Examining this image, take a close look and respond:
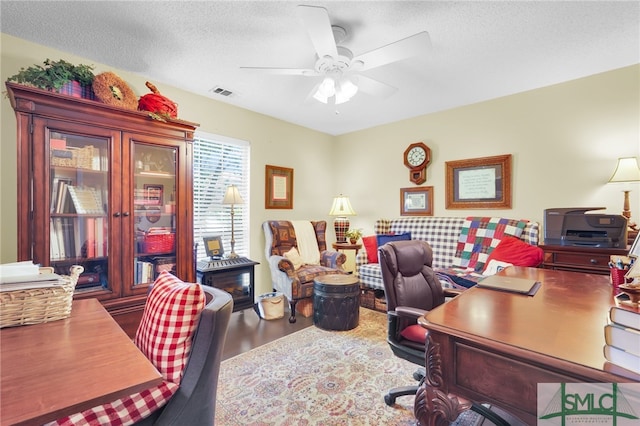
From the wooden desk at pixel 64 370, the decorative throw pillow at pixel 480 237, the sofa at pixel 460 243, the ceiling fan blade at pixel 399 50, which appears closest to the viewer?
the wooden desk at pixel 64 370

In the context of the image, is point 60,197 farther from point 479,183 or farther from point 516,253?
point 479,183

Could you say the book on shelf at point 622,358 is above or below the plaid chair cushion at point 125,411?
above

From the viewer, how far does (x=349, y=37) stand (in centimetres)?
216

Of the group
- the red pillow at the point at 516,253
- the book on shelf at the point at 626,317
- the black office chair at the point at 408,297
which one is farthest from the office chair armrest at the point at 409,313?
the red pillow at the point at 516,253

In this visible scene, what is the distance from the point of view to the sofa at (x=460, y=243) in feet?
9.21

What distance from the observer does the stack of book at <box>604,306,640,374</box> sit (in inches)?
27.8

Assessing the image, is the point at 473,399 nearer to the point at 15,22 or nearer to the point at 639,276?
the point at 639,276

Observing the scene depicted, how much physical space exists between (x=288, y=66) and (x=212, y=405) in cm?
260

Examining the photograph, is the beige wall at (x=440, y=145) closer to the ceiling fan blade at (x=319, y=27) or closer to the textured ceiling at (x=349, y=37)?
the textured ceiling at (x=349, y=37)

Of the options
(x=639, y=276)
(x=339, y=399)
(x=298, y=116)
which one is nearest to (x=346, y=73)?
(x=298, y=116)

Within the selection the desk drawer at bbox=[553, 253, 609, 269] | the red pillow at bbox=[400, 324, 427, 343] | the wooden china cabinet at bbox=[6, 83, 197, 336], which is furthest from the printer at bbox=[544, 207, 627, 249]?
the wooden china cabinet at bbox=[6, 83, 197, 336]

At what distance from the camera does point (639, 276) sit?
43.5 inches

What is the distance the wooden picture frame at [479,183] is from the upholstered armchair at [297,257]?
1691 millimetres

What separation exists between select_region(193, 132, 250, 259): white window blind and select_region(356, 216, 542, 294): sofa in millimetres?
1670
